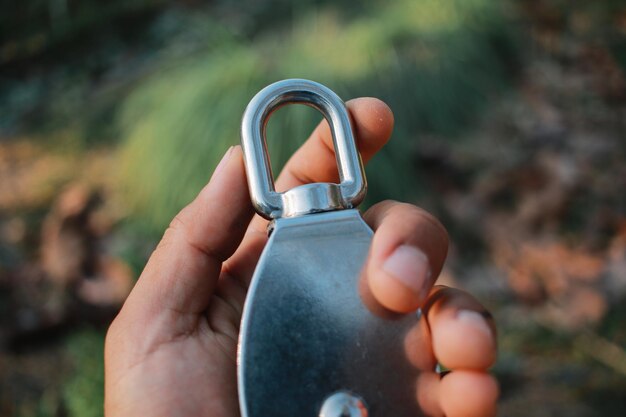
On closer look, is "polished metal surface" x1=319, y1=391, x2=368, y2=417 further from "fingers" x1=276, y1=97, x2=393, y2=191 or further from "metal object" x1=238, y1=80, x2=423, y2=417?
"fingers" x1=276, y1=97, x2=393, y2=191

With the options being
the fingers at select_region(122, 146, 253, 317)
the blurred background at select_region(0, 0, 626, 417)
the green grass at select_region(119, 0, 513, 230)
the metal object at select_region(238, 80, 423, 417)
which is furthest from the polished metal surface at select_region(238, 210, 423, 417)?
the green grass at select_region(119, 0, 513, 230)

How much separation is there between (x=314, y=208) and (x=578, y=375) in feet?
6.69

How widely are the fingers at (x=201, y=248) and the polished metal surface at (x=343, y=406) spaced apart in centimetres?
38

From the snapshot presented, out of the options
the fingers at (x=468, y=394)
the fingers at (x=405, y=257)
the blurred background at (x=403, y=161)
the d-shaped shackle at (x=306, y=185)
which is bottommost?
the blurred background at (x=403, y=161)

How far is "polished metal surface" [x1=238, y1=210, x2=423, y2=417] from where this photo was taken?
96cm

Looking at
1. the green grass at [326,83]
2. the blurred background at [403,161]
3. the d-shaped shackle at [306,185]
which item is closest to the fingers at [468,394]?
the d-shaped shackle at [306,185]

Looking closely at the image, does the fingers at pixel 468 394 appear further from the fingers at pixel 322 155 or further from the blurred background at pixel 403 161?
the blurred background at pixel 403 161

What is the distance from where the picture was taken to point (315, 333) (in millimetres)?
992

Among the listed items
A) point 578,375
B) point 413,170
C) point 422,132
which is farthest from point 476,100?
point 578,375

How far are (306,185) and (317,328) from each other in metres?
0.23

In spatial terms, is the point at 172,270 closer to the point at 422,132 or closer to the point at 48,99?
the point at 422,132

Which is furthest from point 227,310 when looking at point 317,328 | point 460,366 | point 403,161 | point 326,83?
point 326,83

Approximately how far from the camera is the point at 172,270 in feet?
4.01

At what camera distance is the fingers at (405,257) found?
98cm
